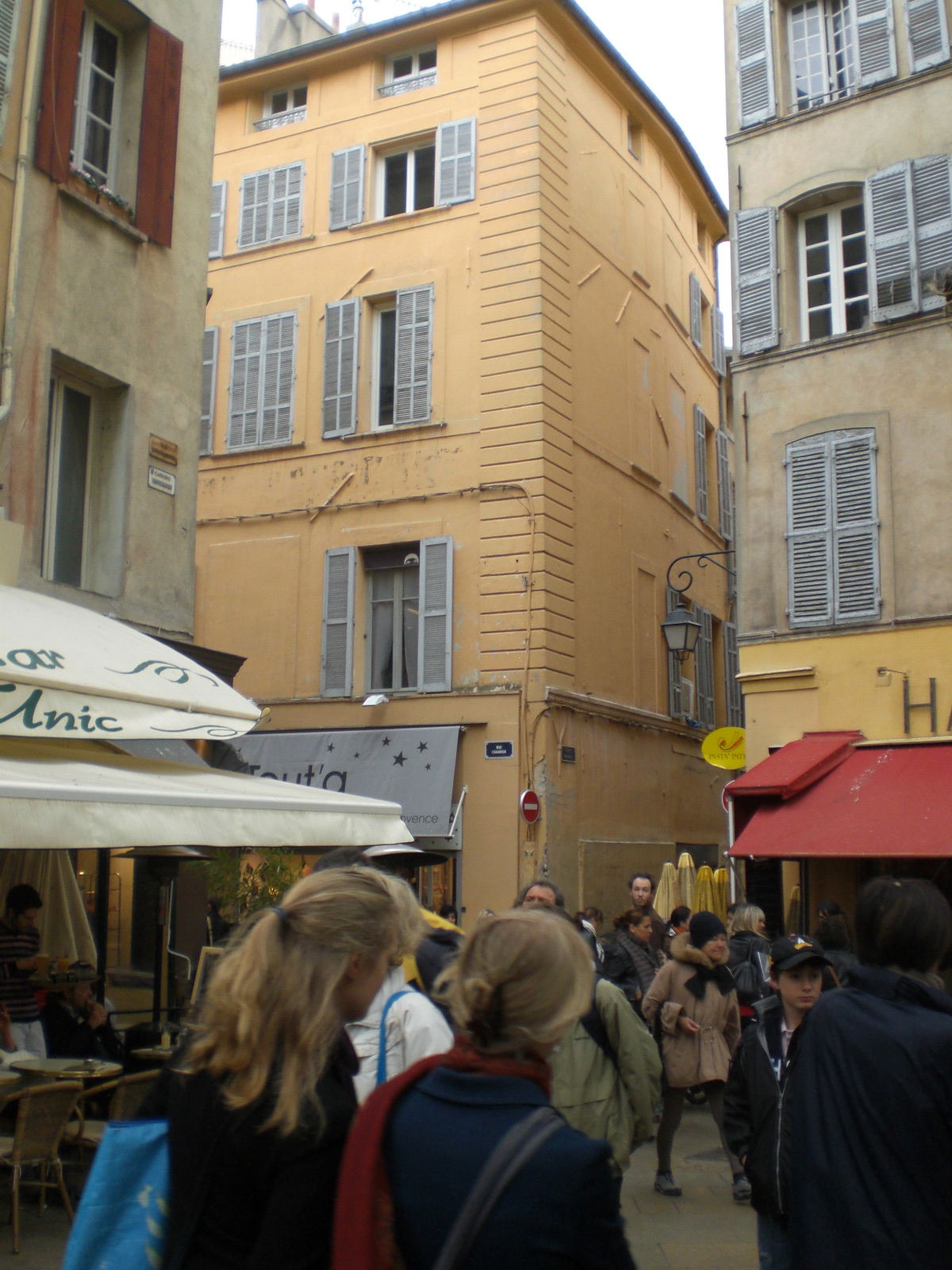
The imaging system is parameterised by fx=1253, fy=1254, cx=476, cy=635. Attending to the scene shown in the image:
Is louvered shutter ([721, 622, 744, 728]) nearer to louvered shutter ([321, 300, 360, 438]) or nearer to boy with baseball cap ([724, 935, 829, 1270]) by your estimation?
louvered shutter ([321, 300, 360, 438])

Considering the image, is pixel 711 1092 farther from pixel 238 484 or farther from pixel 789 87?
pixel 238 484

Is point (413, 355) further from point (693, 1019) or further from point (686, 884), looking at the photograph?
point (693, 1019)

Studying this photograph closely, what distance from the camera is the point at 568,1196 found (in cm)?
182

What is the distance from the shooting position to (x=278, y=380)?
18.2m

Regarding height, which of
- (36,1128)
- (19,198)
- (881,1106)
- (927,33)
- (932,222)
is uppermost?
(927,33)

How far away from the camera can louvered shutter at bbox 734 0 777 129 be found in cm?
1430

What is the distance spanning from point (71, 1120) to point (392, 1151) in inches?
227

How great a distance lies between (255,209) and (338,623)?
669cm

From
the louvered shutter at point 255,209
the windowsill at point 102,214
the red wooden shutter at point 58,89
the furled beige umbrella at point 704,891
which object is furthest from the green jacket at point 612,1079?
the louvered shutter at point 255,209

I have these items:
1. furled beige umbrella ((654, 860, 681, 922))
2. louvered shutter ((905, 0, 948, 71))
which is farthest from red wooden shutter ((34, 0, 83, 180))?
furled beige umbrella ((654, 860, 681, 922))

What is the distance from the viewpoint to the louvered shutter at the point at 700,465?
21469 mm

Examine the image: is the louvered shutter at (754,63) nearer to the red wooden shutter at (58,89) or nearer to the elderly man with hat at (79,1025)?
the red wooden shutter at (58,89)

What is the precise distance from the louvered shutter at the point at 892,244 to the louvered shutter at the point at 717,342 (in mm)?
9948

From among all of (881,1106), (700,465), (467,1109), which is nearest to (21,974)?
(881,1106)
